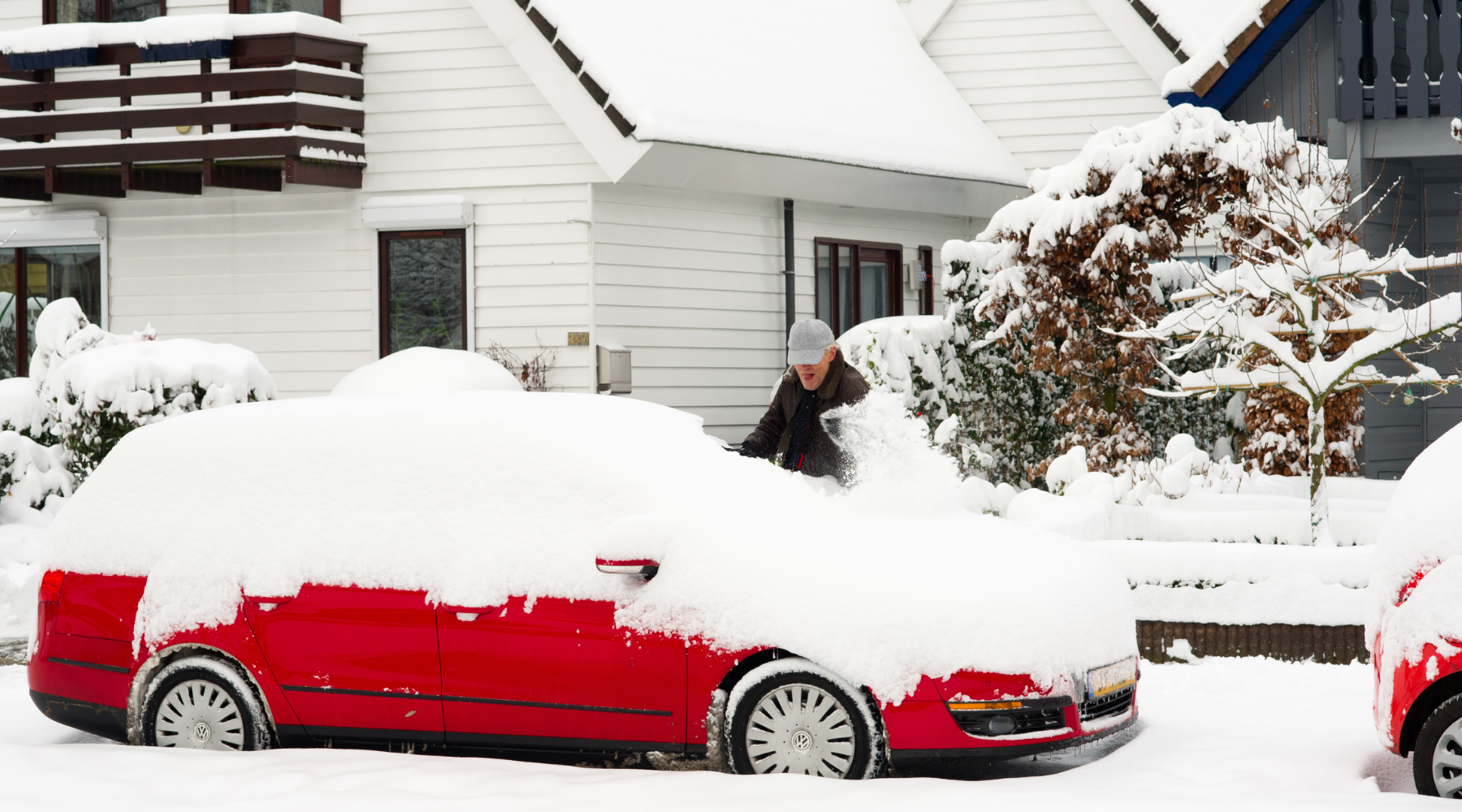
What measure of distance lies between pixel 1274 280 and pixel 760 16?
934 cm

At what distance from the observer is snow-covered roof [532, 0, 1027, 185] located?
45.6 ft

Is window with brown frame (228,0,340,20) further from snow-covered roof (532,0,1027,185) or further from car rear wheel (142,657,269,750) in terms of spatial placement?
car rear wheel (142,657,269,750)

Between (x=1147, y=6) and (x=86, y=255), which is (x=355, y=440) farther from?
(x=1147, y=6)

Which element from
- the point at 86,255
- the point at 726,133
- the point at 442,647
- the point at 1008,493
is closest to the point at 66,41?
the point at 86,255

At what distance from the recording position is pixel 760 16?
17484 millimetres

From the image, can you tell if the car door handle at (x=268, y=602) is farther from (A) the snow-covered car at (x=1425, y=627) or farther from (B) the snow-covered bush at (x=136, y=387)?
(B) the snow-covered bush at (x=136, y=387)

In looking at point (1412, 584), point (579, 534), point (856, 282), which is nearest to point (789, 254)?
point (856, 282)

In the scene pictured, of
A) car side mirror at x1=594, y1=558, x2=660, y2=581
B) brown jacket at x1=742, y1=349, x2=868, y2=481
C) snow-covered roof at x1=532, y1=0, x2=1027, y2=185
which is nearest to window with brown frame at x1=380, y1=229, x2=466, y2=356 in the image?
snow-covered roof at x1=532, y1=0, x2=1027, y2=185

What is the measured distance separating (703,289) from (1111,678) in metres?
9.46

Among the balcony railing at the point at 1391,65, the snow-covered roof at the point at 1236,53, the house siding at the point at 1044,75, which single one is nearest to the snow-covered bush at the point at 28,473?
the snow-covered roof at the point at 1236,53

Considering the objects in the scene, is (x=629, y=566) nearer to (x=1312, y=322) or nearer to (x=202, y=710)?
(x=202, y=710)

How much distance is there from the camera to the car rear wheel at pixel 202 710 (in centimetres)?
639

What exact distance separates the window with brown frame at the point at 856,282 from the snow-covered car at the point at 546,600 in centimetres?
1014

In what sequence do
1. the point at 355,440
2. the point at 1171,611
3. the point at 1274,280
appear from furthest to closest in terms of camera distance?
the point at 1274,280 < the point at 1171,611 < the point at 355,440
